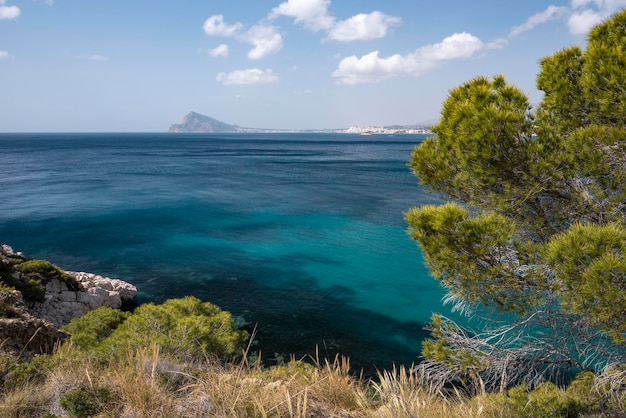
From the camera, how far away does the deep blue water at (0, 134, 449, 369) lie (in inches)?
630

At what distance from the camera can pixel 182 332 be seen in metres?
8.82

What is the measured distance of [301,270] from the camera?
21688 mm

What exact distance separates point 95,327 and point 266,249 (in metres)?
14.3

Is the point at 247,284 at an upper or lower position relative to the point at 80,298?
lower

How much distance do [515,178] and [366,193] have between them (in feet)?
118

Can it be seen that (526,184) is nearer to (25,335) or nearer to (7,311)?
(25,335)

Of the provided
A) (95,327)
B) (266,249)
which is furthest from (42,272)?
(266,249)

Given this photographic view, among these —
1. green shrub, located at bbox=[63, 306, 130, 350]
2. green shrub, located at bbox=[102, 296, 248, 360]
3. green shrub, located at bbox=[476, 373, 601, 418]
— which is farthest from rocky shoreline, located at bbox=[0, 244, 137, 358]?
green shrub, located at bbox=[476, 373, 601, 418]

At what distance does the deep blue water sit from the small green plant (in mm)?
10217

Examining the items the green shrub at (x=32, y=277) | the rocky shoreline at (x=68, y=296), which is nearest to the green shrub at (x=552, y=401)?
the rocky shoreline at (x=68, y=296)

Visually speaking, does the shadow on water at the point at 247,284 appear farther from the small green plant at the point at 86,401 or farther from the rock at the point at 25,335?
the small green plant at the point at 86,401

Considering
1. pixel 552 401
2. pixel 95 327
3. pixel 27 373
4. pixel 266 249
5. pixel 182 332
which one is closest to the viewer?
pixel 27 373

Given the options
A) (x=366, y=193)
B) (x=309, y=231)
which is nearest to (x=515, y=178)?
(x=309, y=231)

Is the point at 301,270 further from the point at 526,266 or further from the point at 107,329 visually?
the point at 526,266
